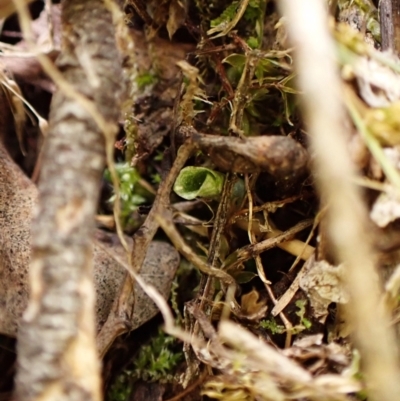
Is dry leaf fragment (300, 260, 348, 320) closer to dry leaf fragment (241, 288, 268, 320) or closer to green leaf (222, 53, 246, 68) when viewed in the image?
dry leaf fragment (241, 288, 268, 320)

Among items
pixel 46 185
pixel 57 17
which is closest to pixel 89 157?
pixel 46 185

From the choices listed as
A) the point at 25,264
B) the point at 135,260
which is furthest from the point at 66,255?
the point at 25,264

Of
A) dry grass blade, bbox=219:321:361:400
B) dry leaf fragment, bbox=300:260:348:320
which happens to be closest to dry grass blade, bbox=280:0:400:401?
dry grass blade, bbox=219:321:361:400

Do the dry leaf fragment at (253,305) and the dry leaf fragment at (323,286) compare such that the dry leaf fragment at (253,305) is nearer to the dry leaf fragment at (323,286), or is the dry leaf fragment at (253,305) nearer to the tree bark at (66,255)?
the dry leaf fragment at (323,286)

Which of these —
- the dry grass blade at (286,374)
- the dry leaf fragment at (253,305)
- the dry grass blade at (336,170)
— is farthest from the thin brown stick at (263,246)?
the dry grass blade at (336,170)

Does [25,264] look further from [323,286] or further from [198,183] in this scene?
[323,286]

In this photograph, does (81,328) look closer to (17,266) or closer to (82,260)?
(82,260)
